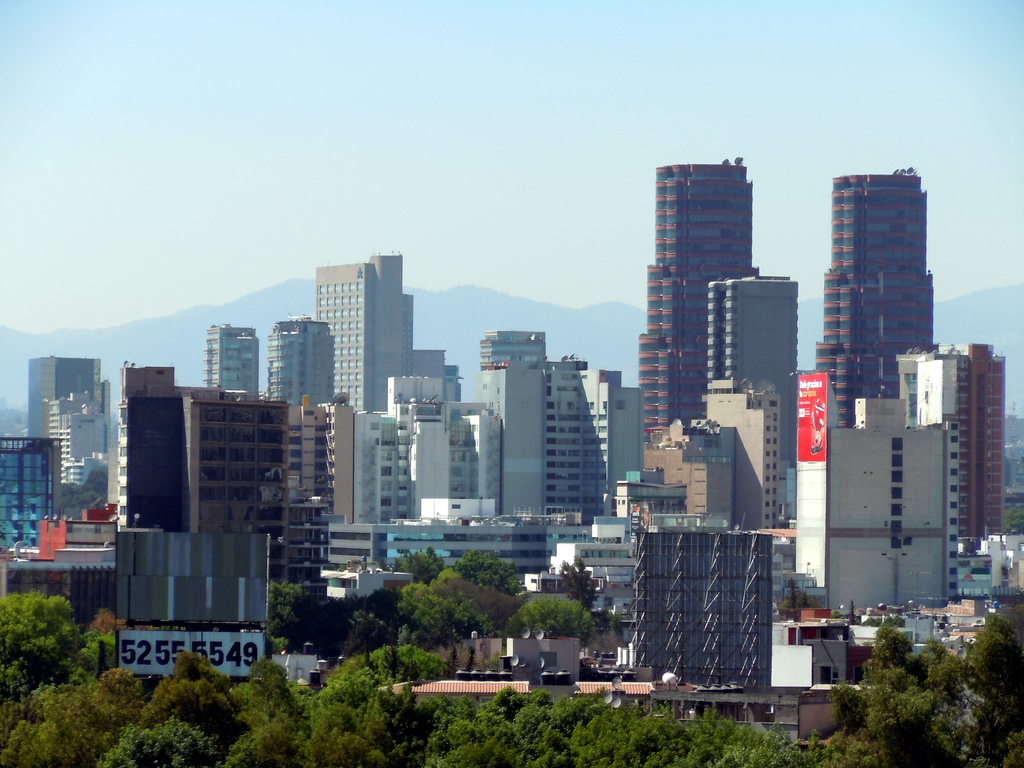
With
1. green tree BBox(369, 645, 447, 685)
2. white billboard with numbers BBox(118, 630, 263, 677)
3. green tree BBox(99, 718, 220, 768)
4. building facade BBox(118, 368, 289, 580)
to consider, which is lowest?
green tree BBox(369, 645, 447, 685)

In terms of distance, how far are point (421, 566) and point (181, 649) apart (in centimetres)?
9567

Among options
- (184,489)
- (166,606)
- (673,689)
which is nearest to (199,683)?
(166,606)

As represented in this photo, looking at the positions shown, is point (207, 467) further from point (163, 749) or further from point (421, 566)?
point (163, 749)

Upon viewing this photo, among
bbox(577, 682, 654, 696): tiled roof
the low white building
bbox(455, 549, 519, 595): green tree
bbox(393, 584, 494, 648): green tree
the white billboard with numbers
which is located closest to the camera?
the white billboard with numbers

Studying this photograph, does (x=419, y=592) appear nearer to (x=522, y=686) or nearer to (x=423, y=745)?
(x=522, y=686)

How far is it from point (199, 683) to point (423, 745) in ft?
27.8

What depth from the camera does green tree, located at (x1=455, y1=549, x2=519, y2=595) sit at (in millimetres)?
184250

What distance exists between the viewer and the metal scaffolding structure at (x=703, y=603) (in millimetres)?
125938

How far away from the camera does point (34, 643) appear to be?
11288cm

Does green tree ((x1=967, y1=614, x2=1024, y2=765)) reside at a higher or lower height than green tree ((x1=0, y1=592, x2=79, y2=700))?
higher

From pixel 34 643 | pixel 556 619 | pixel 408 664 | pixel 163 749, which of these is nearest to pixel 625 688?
pixel 408 664

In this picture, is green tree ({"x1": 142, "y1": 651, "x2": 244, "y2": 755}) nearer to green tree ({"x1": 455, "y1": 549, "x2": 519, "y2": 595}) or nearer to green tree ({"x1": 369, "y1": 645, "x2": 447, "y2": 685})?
green tree ({"x1": 369, "y1": 645, "x2": 447, "y2": 685})

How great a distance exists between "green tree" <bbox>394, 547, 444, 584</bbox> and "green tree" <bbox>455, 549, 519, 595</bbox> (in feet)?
6.63

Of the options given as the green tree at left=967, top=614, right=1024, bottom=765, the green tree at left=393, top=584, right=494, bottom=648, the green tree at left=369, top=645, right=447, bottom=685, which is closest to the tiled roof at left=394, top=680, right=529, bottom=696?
the green tree at left=369, top=645, right=447, bottom=685
